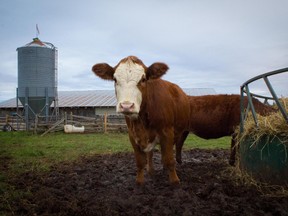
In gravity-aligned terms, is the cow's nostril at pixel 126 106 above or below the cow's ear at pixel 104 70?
below

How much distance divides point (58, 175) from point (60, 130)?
15.3 m

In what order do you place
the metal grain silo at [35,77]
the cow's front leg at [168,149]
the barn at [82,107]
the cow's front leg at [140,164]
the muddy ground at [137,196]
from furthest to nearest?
the barn at [82,107] < the metal grain silo at [35,77] < the cow's front leg at [140,164] < the cow's front leg at [168,149] < the muddy ground at [137,196]

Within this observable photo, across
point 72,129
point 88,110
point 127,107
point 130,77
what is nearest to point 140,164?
point 127,107

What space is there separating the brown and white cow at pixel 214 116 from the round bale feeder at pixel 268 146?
265cm

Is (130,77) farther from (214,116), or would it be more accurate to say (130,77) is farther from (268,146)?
(214,116)

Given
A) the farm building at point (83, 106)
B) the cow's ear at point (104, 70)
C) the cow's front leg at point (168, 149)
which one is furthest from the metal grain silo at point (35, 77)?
the cow's front leg at point (168, 149)

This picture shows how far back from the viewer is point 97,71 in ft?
15.5

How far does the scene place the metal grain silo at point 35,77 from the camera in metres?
23.3

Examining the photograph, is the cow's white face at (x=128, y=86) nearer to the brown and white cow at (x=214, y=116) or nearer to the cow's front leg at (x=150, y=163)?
the cow's front leg at (x=150, y=163)

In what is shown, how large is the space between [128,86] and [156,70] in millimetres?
705

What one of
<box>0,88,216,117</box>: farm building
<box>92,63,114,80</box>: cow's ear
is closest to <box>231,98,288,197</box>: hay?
A: <box>92,63,114,80</box>: cow's ear

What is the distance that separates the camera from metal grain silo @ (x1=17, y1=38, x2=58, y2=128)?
918 inches

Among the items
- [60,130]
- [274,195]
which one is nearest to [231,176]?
[274,195]

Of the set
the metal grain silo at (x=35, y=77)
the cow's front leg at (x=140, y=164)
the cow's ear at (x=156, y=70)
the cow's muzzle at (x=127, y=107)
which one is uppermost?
the metal grain silo at (x=35, y=77)
